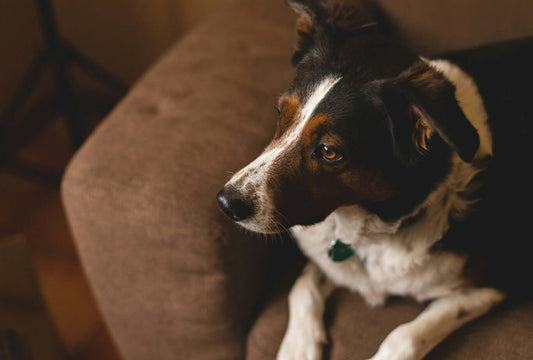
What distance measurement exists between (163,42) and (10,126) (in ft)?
3.21

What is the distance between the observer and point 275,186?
118cm

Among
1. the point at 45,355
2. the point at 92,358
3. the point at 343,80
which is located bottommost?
the point at 92,358

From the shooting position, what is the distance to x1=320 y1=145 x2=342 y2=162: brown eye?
1143 millimetres

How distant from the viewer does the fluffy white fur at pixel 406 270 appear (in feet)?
4.19

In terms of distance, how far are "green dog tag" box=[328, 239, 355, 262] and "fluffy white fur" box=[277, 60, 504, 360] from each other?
0.02 m

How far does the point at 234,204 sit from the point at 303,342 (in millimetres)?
446

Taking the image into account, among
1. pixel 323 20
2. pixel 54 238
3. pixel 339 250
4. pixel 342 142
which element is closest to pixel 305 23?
pixel 323 20

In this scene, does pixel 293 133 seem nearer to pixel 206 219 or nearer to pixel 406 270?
pixel 206 219

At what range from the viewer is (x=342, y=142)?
1.12 metres

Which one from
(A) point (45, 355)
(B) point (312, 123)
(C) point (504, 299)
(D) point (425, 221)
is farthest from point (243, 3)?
(A) point (45, 355)

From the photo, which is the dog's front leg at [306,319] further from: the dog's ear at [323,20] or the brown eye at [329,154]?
the dog's ear at [323,20]

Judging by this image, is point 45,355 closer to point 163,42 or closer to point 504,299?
point 504,299

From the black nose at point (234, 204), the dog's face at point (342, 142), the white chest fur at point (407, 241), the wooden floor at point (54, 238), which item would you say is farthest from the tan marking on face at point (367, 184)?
the wooden floor at point (54, 238)

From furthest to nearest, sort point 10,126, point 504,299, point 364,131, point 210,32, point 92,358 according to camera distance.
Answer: point 10,126 → point 92,358 → point 210,32 → point 504,299 → point 364,131
